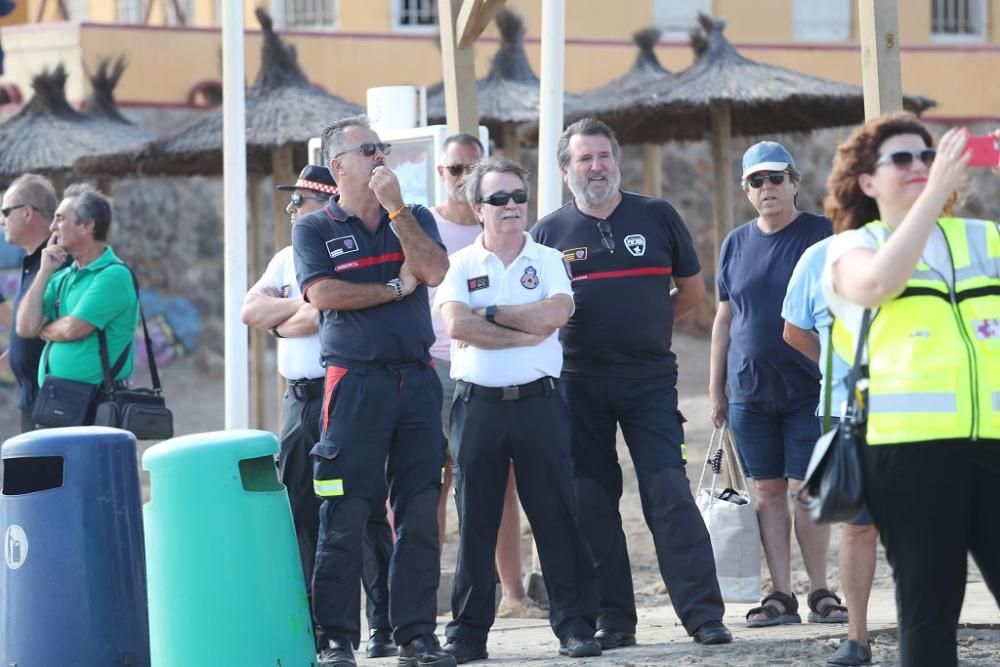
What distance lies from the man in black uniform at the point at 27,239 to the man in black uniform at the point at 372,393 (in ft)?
7.32

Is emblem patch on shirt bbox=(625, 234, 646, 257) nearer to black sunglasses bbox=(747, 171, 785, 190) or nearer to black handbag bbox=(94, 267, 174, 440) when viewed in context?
black sunglasses bbox=(747, 171, 785, 190)

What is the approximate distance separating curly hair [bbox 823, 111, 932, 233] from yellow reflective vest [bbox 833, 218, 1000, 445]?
288mm

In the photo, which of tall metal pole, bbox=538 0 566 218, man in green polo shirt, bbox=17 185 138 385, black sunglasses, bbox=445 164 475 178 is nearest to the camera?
man in green polo shirt, bbox=17 185 138 385

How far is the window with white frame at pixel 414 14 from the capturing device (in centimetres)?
2400

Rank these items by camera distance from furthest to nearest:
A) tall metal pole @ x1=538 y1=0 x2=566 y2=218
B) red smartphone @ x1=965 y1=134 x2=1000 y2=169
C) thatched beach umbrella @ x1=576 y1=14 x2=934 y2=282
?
thatched beach umbrella @ x1=576 y1=14 x2=934 y2=282 → tall metal pole @ x1=538 y1=0 x2=566 y2=218 → red smartphone @ x1=965 y1=134 x2=1000 y2=169

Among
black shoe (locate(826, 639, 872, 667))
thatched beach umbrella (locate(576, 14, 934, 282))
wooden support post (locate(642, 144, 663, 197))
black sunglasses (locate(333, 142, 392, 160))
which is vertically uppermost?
thatched beach umbrella (locate(576, 14, 934, 282))

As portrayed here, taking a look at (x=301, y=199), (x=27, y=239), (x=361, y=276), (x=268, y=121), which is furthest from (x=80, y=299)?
(x=268, y=121)

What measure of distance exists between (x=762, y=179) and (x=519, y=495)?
66.8 inches

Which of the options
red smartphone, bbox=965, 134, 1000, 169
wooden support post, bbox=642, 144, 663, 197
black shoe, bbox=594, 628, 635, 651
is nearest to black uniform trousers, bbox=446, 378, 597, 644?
black shoe, bbox=594, 628, 635, 651

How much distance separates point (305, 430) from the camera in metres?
6.77

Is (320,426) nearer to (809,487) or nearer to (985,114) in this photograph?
(809,487)

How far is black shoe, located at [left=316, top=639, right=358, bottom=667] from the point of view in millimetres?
6164

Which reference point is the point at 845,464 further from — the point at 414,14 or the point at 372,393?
the point at 414,14

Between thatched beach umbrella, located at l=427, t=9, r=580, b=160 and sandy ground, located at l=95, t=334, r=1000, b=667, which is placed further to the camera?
thatched beach umbrella, located at l=427, t=9, r=580, b=160
